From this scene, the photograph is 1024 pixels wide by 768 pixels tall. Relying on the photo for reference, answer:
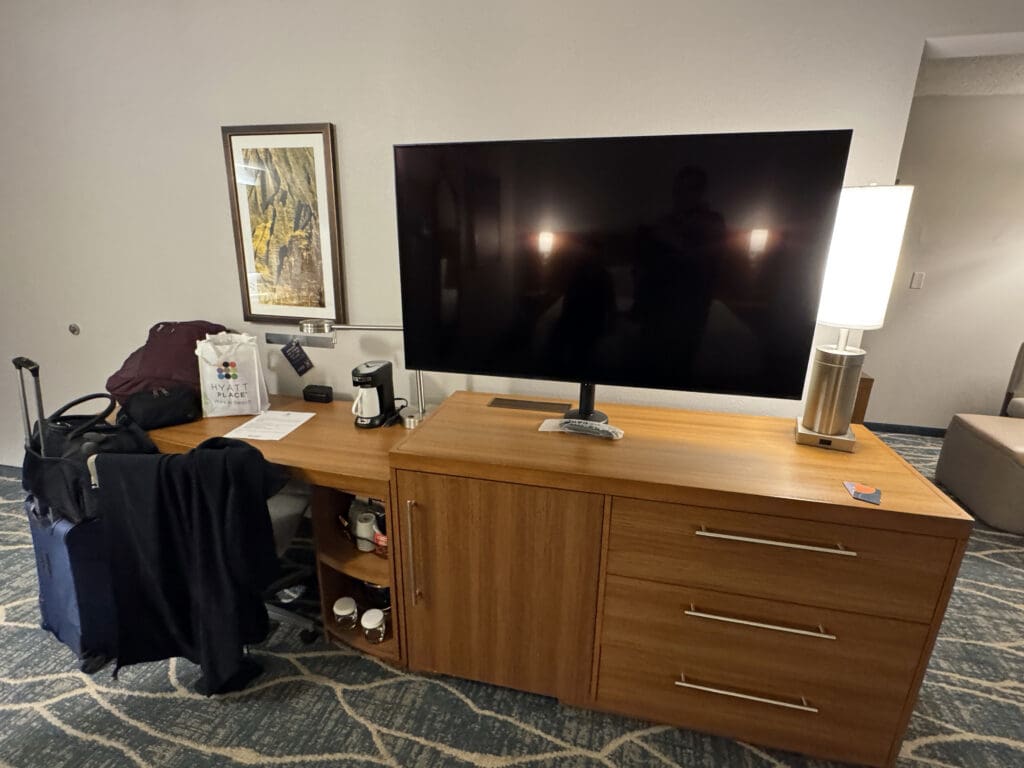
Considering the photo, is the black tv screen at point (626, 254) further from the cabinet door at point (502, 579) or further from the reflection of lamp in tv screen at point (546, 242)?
the cabinet door at point (502, 579)

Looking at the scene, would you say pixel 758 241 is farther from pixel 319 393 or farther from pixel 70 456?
pixel 70 456

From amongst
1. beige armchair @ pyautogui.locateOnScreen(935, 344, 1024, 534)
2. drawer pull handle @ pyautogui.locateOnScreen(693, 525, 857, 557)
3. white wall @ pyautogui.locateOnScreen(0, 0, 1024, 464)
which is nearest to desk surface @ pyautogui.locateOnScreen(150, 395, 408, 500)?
white wall @ pyautogui.locateOnScreen(0, 0, 1024, 464)

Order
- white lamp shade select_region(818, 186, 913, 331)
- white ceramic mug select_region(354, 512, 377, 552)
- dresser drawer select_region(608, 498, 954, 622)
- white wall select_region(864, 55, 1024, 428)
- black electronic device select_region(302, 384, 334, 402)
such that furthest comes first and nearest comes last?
white wall select_region(864, 55, 1024, 428)
black electronic device select_region(302, 384, 334, 402)
white ceramic mug select_region(354, 512, 377, 552)
white lamp shade select_region(818, 186, 913, 331)
dresser drawer select_region(608, 498, 954, 622)

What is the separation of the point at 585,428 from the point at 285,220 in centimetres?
141

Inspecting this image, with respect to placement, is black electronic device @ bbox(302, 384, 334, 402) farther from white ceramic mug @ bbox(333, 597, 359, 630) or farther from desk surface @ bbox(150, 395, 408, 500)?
white ceramic mug @ bbox(333, 597, 359, 630)

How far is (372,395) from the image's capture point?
5.83 feet

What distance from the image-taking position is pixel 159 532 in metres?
1.35

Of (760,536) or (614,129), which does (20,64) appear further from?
Answer: (760,536)

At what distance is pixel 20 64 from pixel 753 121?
2.82 meters

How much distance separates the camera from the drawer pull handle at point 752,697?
1299mm

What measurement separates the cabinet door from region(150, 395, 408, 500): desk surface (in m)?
0.15

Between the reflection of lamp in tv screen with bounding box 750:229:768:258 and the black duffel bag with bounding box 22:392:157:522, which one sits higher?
the reflection of lamp in tv screen with bounding box 750:229:768:258

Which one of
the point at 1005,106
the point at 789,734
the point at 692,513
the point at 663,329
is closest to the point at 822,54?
the point at 663,329

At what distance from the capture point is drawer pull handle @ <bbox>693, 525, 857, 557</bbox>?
1.16 meters
